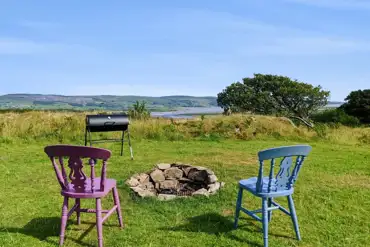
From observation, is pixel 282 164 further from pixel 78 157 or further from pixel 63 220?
pixel 63 220

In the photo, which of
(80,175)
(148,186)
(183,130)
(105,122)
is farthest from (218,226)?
(183,130)

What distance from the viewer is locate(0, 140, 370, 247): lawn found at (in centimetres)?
423

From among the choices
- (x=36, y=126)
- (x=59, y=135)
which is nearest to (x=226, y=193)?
(x=59, y=135)

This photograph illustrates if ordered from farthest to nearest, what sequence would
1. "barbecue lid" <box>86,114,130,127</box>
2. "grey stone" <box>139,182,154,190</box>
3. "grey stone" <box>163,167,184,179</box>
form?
"barbecue lid" <box>86,114,130,127</box> → "grey stone" <box>163,167,184,179</box> → "grey stone" <box>139,182,154,190</box>

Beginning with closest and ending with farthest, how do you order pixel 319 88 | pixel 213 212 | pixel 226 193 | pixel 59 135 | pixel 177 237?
1. pixel 177 237
2. pixel 213 212
3. pixel 226 193
4. pixel 59 135
5. pixel 319 88

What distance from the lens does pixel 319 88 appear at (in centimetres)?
4344

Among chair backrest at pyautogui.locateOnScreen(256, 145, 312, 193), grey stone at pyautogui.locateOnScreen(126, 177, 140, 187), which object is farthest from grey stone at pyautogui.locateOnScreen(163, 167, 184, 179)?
chair backrest at pyautogui.locateOnScreen(256, 145, 312, 193)

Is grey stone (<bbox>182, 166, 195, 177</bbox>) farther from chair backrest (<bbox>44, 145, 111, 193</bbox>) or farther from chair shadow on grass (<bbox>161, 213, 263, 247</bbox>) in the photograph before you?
chair backrest (<bbox>44, 145, 111, 193</bbox>)

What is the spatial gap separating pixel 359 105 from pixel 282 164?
143 ft

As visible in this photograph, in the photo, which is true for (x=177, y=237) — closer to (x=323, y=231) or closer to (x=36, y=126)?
(x=323, y=231)

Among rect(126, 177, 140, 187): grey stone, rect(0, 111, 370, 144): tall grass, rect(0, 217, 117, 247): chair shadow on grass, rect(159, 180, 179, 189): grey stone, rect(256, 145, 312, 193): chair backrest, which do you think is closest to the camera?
rect(256, 145, 312, 193): chair backrest

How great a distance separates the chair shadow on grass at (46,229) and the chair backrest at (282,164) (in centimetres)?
220

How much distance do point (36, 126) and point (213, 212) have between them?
1095 centimetres

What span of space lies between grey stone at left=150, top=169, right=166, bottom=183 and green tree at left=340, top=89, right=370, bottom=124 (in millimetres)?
40531
